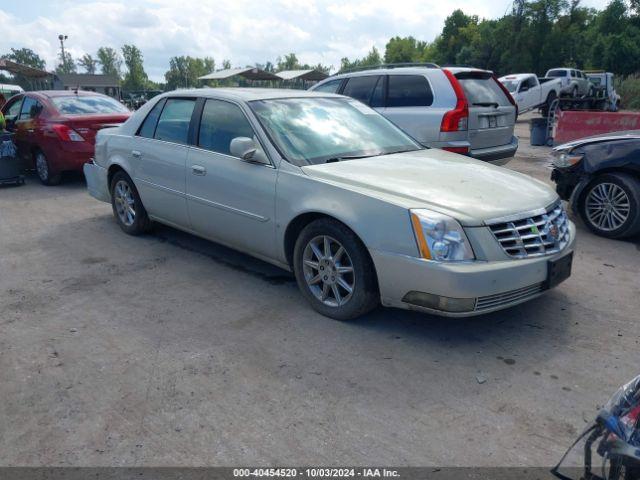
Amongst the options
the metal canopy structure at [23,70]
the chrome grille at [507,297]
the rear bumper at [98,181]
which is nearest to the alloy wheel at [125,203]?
the rear bumper at [98,181]

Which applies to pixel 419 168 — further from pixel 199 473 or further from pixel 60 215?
pixel 60 215

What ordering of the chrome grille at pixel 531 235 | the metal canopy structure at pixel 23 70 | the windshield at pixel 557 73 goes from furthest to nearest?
the windshield at pixel 557 73, the metal canopy structure at pixel 23 70, the chrome grille at pixel 531 235

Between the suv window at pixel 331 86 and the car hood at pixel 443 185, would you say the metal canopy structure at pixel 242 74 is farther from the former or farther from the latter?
the car hood at pixel 443 185

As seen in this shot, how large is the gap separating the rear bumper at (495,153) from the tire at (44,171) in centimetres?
677

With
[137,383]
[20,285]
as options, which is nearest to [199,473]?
[137,383]

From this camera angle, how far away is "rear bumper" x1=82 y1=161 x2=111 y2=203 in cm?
636

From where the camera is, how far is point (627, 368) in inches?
130

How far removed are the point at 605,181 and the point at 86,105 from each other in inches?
321

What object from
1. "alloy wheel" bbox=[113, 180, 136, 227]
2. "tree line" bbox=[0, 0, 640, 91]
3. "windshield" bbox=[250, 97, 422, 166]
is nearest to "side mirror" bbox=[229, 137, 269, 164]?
"windshield" bbox=[250, 97, 422, 166]

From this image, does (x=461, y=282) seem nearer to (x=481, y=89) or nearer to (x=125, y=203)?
(x=125, y=203)

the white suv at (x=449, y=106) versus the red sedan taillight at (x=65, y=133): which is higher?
the white suv at (x=449, y=106)

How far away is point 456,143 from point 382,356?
423cm

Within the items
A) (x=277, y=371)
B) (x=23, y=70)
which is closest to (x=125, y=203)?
(x=277, y=371)

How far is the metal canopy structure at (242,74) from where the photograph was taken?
1310 inches
